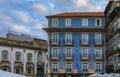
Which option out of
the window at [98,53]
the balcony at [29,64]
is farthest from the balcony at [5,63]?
the window at [98,53]

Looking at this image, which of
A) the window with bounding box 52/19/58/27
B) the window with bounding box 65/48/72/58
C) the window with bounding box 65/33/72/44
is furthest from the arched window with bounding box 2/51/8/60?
the window with bounding box 65/33/72/44

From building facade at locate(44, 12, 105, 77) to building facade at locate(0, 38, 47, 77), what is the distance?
803 cm

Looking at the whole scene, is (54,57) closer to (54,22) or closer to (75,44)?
(75,44)

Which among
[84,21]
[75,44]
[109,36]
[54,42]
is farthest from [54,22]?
[109,36]

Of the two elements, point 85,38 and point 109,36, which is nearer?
point 109,36

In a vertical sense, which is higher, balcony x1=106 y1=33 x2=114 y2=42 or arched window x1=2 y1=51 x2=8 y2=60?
balcony x1=106 y1=33 x2=114 y2=42

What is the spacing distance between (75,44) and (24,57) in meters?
12.8

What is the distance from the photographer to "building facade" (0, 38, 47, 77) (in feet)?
253

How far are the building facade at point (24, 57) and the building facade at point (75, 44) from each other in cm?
803

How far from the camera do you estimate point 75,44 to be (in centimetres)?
7656

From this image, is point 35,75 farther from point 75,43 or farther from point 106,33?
point 106,33

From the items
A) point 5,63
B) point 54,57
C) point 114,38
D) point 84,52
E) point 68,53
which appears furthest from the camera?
point 5,63

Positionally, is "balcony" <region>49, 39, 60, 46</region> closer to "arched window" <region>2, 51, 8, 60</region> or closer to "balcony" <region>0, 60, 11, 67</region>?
"arched window" <region>2, 51, 8, 60</region>

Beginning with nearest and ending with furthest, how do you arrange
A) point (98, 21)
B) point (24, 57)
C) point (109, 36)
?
point (109, 36) < point (98, 21) < point (24, 57)
